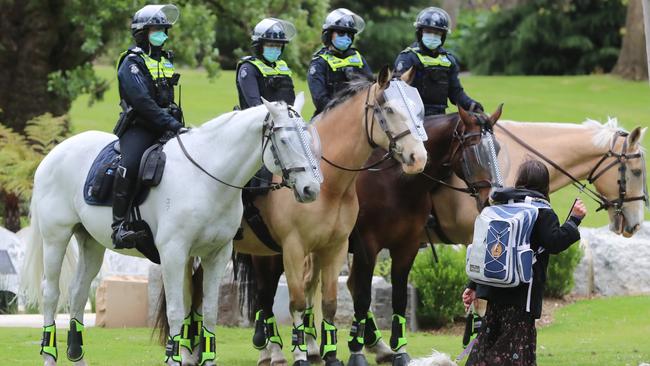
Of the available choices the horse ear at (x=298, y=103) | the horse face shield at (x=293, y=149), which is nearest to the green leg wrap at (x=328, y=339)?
the horse face shield at (x=293, y=149)

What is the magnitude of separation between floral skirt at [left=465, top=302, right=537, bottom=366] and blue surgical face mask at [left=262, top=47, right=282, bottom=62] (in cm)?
359

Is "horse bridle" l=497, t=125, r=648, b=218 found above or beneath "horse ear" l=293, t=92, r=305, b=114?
beneath

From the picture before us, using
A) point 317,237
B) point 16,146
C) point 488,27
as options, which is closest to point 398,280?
point 317,237

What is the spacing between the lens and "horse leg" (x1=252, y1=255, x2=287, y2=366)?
11.2m

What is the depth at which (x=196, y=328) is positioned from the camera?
11.0 m

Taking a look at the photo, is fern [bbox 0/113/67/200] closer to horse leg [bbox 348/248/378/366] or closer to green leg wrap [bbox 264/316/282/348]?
green leg wrap [bbox 264/316/282/348]

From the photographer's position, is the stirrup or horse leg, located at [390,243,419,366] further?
horse leg, located at [390,243,419,366]

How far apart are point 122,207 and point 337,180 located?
1661 mm

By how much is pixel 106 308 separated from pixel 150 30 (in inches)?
201

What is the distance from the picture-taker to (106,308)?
1467cm

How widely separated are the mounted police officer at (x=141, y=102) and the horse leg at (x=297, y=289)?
120 cm

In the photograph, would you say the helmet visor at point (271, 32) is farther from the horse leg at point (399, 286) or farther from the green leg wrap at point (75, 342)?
the green leg wrap at point (75, 342)

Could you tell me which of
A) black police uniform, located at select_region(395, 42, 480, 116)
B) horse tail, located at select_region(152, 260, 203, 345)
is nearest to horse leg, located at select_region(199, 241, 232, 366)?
horse tail, located at select_region(152, 260, 203, 345)

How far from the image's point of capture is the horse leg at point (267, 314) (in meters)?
11.2
